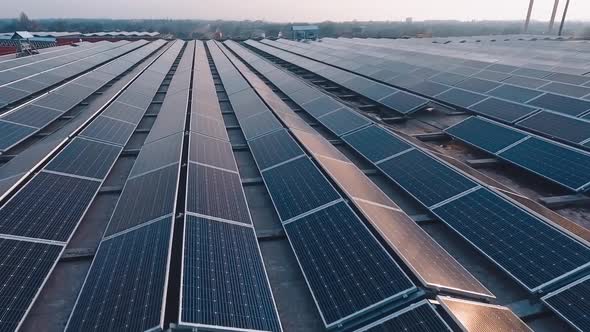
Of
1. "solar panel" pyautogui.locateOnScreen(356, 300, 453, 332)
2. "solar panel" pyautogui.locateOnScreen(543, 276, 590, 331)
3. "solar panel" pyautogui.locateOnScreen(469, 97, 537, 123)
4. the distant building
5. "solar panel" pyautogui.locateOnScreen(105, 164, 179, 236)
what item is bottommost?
"solar panel" pyautogui.locateOnScreen(543, 276, 590, 331)

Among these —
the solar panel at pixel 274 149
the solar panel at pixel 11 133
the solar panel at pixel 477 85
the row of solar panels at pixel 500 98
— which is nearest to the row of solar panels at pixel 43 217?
the solar panel at pixel 11 133

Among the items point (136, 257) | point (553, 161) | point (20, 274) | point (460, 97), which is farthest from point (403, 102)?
point (20, 274)

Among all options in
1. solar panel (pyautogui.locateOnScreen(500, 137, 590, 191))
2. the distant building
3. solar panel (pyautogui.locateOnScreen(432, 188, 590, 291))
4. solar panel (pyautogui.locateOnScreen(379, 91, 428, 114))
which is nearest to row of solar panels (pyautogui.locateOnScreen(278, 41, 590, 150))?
solar panel (pyautogui.locateOnScreen(379, 91, 428, 114))

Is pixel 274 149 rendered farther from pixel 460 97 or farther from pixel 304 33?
pixel 304 33

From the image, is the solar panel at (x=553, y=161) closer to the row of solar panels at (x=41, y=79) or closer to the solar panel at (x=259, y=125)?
the solar panel at (x=259, y=125)

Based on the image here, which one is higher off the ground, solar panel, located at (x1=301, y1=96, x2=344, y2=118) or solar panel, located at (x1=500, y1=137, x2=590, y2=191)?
solar panel, located at (x1=301, y1=96, x2=344, y2=118)

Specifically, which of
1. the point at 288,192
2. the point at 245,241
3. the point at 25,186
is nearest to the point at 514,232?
the point at 288,192

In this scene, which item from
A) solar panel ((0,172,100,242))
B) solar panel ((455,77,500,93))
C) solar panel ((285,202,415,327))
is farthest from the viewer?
solar panel ((455,77,500,93))

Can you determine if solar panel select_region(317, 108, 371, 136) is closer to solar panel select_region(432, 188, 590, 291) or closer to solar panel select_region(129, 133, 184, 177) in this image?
solar panel select_region(432, 188, 590, 291)
